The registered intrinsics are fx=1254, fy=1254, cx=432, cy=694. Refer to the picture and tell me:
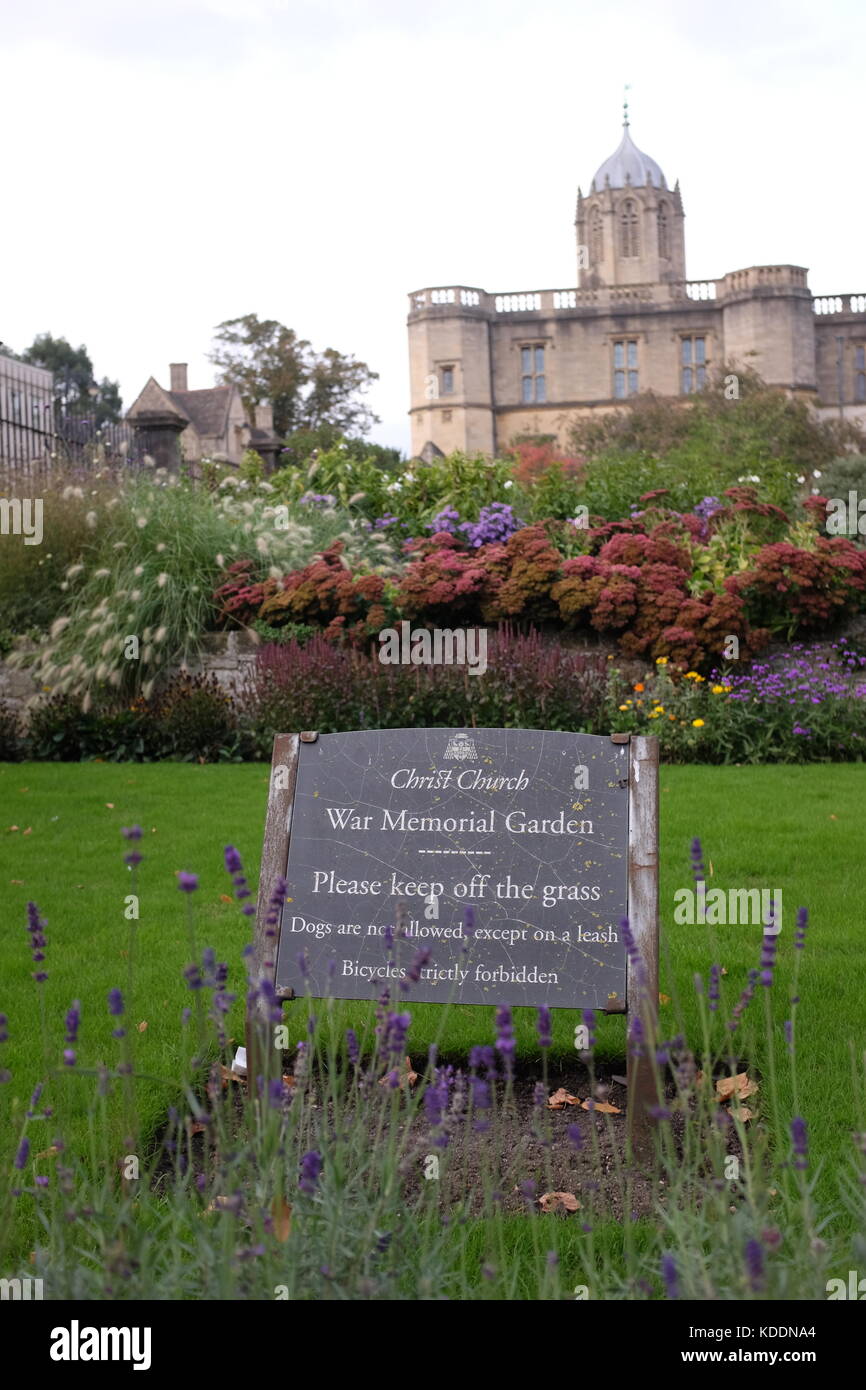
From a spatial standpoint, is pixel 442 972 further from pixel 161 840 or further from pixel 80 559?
pixel 80 559

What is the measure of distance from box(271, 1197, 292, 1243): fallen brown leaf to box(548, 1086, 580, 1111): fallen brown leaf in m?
1.55

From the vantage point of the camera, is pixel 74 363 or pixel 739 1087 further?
pixel 74 363

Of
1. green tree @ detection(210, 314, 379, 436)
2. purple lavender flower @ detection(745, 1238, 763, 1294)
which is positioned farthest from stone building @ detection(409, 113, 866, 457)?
purple lavender flower @ detection(745, 1238, 763, 1294)

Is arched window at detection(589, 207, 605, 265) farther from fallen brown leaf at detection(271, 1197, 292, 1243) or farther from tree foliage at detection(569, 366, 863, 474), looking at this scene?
fallen brown leaf at detection(271, 1197, 292, 1243)

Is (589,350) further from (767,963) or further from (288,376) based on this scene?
(767,963)

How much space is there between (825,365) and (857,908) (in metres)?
55.0

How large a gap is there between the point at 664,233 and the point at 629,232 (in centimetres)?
241

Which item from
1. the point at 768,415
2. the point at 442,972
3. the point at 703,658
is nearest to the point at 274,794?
the point at 442,972

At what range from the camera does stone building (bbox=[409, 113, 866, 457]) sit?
54.8m

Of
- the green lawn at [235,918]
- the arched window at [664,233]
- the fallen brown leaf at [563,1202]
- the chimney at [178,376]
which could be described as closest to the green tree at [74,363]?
the chimney at [178,376]

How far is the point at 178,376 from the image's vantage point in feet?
166

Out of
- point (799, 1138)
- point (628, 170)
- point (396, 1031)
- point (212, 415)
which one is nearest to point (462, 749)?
point (396, 1031)

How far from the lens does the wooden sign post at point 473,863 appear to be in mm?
3564

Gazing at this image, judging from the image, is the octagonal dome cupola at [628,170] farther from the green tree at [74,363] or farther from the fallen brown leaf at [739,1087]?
the fallen brown leaf at [739,1087]
